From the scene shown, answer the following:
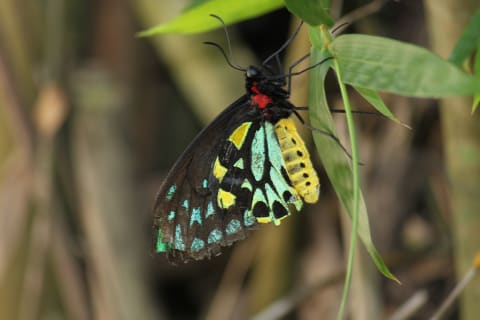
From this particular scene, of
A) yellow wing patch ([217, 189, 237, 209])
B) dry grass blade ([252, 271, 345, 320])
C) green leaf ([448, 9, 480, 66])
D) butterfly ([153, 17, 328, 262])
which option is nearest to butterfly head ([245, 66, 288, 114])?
butterfly ([153, 17, 328, 262])

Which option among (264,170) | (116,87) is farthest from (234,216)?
(116,87)

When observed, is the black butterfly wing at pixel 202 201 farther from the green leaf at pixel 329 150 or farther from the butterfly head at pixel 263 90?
the green leaf at pixel 329 150

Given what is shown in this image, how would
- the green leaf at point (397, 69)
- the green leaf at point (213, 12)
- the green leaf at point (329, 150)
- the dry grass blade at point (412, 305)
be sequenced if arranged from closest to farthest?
the green leaf at point (397, 69), the green leaf at point (329, 150), the green leaf at point (213, 12), the dry grass blade at point (412, 305)

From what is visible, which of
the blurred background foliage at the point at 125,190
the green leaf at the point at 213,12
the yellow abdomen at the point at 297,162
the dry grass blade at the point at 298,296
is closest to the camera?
the green leaf at the point at 213,12

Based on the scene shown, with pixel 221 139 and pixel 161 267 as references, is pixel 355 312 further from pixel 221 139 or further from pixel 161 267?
pixel 161 267

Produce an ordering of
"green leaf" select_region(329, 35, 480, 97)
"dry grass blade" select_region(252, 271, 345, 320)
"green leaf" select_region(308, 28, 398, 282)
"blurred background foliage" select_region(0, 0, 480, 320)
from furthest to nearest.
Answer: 1. "blurred background foliage" select_region(0, 0, 480, 320)
2. "dry grass blade" select_region(252, 271, 345, 320)
3. "green leaf" select_region(308, 28, 398, 282)
4. "green leaf" select_region(329, 35, 480, 97)

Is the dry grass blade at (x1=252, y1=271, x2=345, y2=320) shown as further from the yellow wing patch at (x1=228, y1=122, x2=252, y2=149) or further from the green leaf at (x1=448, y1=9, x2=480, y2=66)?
the green leaf at (x1=448, y1=9, x2=480, y2=66)

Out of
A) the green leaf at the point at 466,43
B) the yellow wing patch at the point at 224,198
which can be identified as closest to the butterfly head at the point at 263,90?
the yellow wing patch at the point at 224,198

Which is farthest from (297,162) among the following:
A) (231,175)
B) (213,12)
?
(213,12)
